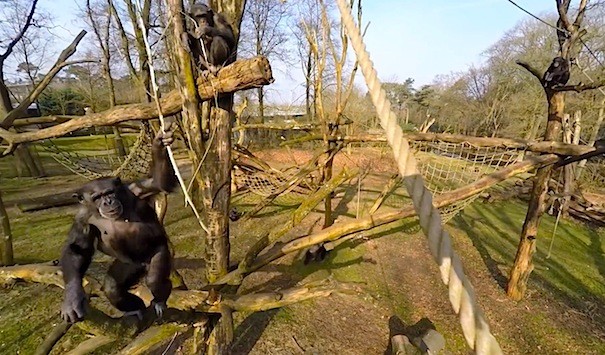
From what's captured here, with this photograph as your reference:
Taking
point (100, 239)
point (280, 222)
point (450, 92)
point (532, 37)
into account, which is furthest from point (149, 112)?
point (450, 92)

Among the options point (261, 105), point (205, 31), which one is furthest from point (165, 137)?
point (261, 105)

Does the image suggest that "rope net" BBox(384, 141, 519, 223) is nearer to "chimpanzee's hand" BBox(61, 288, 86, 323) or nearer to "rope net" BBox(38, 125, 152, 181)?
"chimpanzee's hand" BBox(61, 288, 86, 323)

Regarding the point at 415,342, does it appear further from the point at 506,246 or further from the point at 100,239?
the point at 506,246

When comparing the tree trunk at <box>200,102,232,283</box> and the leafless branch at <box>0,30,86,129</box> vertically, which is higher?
the leafless branch at <box>0,30,86,129</box>

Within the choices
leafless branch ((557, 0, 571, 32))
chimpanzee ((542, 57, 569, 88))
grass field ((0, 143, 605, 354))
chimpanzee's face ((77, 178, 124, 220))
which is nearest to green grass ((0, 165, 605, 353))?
grass field ((0, 143, 605, 354))

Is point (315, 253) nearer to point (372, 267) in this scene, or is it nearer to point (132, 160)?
point (372, 267)

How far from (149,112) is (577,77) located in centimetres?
1555

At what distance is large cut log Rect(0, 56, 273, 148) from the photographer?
1.32m

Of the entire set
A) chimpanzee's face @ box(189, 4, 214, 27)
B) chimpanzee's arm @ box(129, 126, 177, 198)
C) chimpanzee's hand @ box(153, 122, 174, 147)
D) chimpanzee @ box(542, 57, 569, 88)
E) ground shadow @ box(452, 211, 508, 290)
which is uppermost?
chimpanzee's face @ box(189, 4, 214, 27)

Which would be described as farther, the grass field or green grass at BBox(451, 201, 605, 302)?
green grass at BBox(451, 201, 605, 302)

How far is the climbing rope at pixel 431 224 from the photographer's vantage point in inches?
18.7

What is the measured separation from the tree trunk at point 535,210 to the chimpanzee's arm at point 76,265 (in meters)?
3.86

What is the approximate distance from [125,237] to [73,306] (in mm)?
411

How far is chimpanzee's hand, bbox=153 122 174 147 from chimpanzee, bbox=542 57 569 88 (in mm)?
3720
